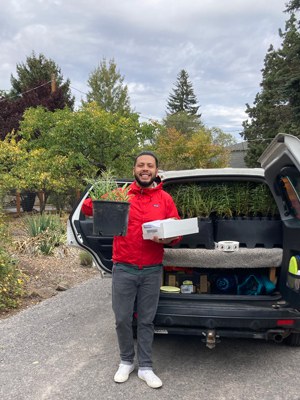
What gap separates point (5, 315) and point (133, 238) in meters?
2.69

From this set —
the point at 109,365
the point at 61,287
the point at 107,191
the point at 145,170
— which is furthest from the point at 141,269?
the point at 61,287

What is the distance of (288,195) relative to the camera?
137 inches

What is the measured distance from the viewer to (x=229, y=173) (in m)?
3.71

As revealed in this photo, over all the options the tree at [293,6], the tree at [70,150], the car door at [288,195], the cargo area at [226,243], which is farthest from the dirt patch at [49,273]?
the tree at [293,6]

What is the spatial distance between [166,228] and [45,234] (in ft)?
20.1

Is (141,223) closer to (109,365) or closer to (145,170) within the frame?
(145,170)

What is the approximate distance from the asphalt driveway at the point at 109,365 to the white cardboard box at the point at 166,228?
1.21 metres

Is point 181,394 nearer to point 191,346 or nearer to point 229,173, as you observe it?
point 191,346

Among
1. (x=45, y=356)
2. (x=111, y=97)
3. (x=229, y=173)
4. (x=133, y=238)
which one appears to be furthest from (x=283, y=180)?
(x=111, y=97)

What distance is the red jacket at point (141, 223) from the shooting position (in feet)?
10.5

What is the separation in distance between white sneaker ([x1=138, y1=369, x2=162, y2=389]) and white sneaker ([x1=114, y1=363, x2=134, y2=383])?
98 millimetres

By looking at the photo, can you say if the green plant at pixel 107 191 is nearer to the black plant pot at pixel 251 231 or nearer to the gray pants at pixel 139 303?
the gray pants at pixel 139 303

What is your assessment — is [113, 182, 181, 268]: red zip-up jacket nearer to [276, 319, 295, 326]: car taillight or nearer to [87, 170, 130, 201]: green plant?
[87, 170, 130, 201]: green plant

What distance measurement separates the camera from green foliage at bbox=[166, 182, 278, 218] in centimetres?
379
